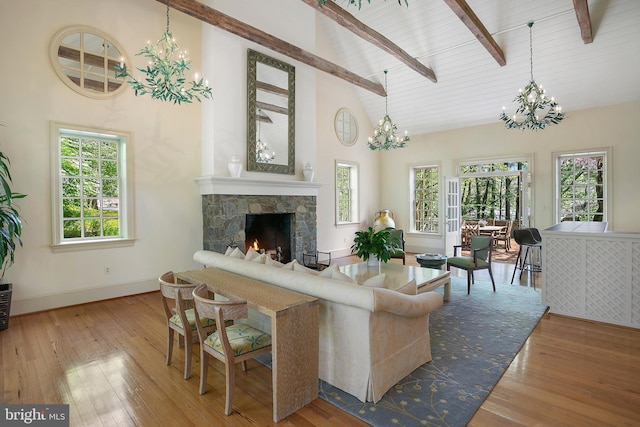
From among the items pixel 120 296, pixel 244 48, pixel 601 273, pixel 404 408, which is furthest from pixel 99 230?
pixel 601 273

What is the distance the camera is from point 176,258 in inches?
209

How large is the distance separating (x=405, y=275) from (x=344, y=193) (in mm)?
4339

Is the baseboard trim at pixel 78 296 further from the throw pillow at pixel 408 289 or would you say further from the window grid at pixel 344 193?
the window grid at pixel 344 193

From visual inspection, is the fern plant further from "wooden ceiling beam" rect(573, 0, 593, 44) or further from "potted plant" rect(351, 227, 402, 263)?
"wooden ceiling beam" rect(573, 0, 593, 44)

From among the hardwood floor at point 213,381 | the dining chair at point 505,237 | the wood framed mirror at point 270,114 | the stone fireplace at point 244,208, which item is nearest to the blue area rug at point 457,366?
the hardwood floor at point 213,381

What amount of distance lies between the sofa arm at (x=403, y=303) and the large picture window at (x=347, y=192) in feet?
18.5

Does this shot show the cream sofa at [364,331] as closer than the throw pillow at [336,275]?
Yes

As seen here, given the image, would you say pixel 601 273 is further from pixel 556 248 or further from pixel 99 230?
pixel 99 230

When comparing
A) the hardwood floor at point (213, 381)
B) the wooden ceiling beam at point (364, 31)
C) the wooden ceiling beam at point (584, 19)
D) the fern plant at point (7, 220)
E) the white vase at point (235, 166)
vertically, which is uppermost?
the wooden ceiling beam at point (364, 31)

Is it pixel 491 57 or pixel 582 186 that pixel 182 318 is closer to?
pixel 491 57

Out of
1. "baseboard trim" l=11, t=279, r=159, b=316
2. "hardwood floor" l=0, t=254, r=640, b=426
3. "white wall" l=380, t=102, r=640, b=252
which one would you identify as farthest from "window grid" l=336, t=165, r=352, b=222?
"hardwood floor" l=0, t=254, r=640, b=426

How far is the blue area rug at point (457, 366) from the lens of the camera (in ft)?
6.99

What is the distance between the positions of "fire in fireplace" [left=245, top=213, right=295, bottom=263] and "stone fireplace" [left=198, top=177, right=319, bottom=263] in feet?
0.15

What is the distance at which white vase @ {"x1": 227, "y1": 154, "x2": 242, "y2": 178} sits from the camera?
531 centimetres
